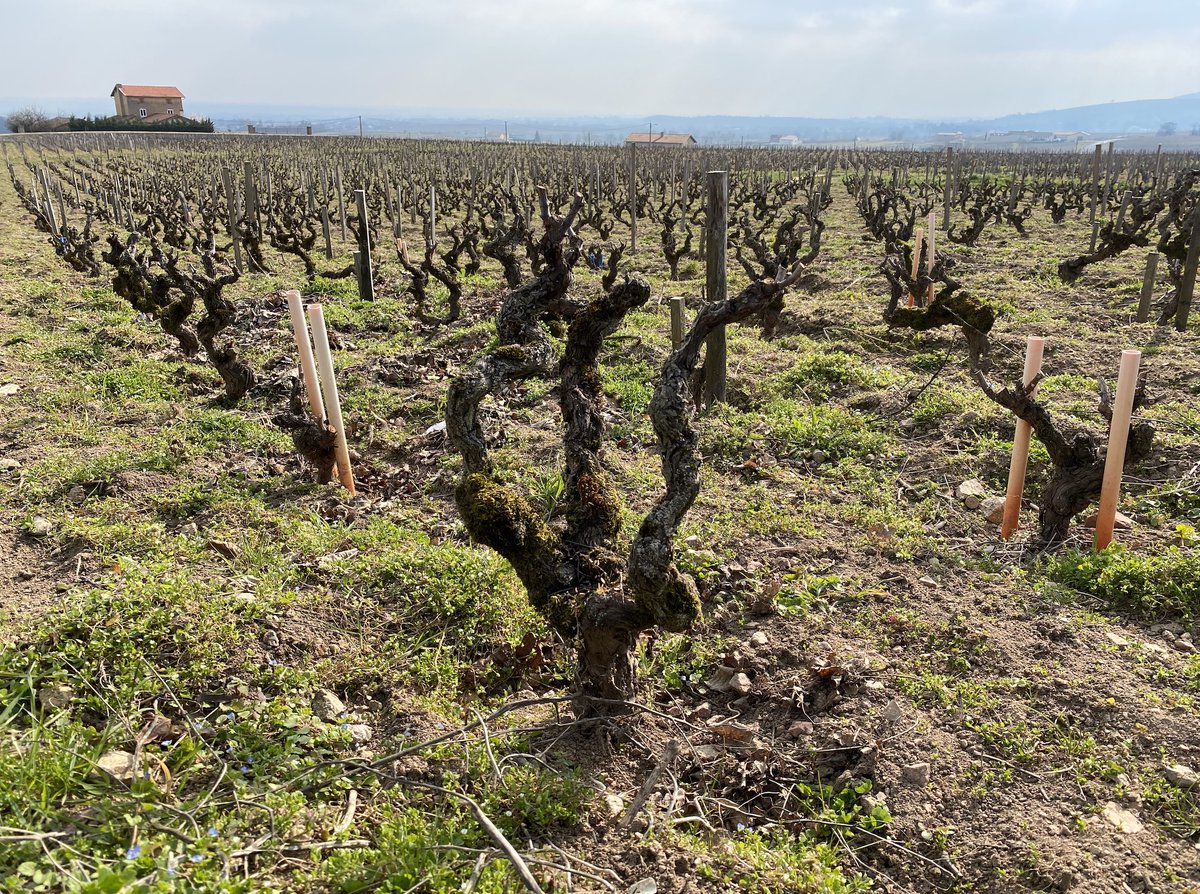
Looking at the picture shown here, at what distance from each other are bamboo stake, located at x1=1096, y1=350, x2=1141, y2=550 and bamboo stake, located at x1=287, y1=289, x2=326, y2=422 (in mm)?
5100

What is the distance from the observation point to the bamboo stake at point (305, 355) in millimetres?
5324

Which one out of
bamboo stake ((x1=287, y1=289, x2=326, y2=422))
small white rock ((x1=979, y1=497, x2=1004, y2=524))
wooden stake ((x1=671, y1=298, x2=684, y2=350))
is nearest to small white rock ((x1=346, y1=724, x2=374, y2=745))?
bamboo stake ((x1=287, y1=289, x2=326, y2=422))

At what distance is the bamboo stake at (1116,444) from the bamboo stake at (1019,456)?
0.43 m

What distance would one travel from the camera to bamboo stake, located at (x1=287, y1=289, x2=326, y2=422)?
210 inches

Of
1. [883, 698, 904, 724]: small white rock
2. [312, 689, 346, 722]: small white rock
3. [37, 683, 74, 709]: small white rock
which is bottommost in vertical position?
[883, 698, 904, 724]: small white rock

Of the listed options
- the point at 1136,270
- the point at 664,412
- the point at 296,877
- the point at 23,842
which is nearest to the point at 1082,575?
the point at 664,412

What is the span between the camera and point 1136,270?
528 inches

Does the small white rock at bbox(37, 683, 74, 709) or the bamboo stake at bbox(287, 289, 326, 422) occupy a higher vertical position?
the bamboo stake at bbox(287, 289, 326, 422)

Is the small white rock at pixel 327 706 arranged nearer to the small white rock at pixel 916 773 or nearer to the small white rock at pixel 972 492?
the small white rock at pixel 916 773

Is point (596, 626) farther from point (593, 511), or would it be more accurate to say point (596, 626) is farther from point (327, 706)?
point (327, 706)

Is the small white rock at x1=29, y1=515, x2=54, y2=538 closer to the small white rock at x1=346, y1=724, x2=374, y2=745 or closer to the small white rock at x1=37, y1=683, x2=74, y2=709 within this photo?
the small white rock at x1=37, y1=683, x2=74, y2=709

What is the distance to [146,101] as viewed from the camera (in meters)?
74.2

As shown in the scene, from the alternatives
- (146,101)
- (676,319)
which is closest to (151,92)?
(146,101)

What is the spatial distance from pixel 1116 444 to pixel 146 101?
90.7 meters
